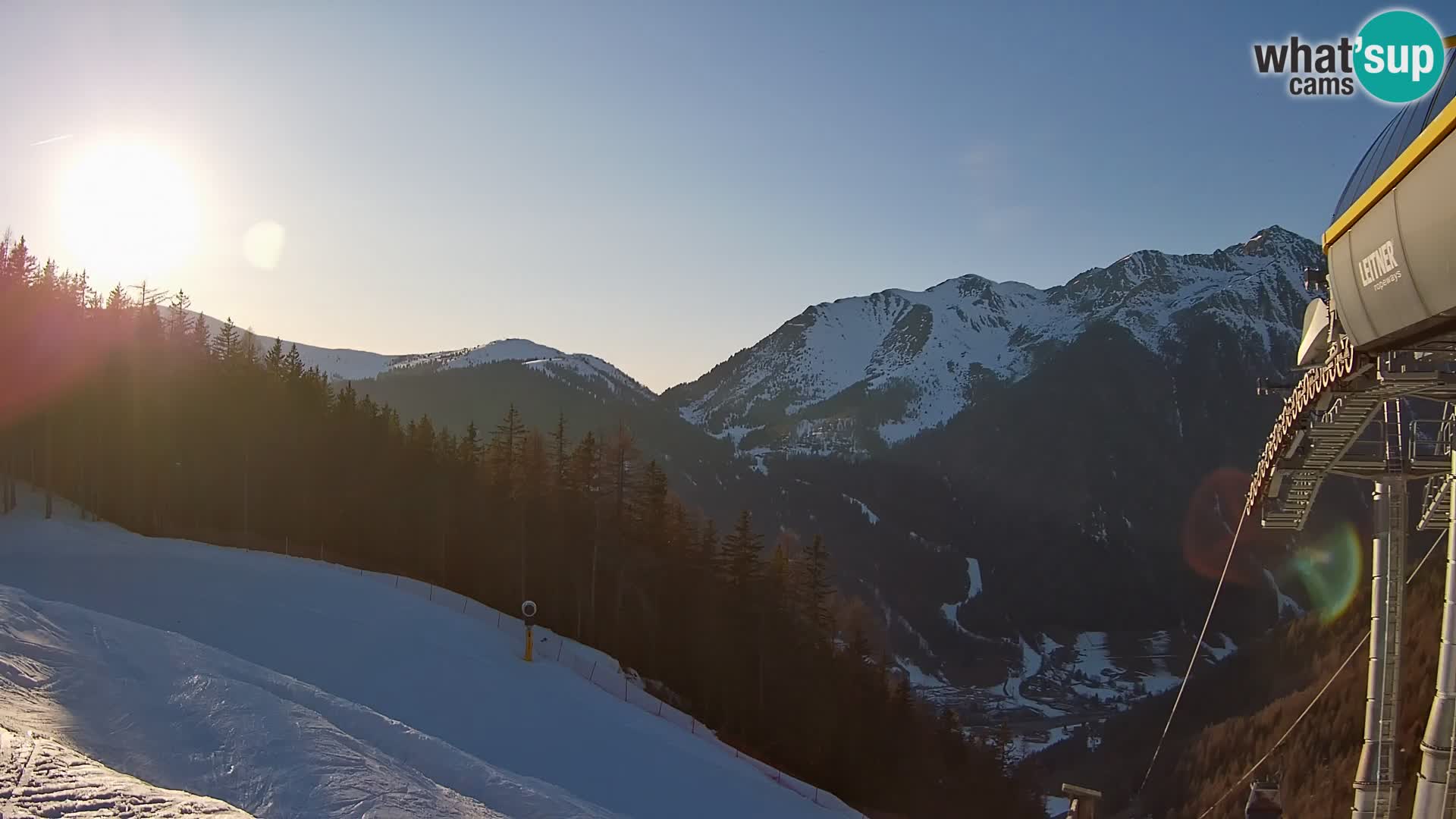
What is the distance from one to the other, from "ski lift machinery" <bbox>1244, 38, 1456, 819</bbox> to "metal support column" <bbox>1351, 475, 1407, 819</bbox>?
0.02 m

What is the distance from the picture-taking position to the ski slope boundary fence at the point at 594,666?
2394cm

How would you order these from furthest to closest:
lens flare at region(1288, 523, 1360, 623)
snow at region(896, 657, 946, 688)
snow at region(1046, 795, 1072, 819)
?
snow at region(896, 657, 946, 688)
lens flare at region(1288, 523, 1360, 623)
snow at region(1046, 795, 1072, 819)

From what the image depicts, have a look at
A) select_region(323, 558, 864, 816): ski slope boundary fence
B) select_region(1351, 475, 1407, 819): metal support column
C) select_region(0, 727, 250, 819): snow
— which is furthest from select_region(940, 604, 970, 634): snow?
select_region(0, 727, 250, 819): snow

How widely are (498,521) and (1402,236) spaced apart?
145 ft

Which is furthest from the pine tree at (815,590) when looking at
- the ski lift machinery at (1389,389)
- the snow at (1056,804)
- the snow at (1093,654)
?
the snow at (1093,654)

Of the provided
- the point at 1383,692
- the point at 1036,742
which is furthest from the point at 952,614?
the point at 1383,692

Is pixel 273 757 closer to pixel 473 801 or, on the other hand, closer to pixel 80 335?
pixel 473 801

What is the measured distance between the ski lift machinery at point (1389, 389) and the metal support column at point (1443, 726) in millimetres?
15

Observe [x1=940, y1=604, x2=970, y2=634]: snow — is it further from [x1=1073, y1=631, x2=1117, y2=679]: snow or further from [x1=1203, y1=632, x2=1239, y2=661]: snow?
[x1=1203, y1=632, x2=1239, y2=661]: snow

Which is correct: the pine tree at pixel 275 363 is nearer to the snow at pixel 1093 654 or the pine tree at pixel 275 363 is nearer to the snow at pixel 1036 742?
the snow at pixel 1036 742

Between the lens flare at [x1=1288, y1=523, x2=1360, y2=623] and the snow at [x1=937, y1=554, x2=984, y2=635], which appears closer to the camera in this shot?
the lens flare at [x1=1288, y1=523, x2=1360, y2=623]

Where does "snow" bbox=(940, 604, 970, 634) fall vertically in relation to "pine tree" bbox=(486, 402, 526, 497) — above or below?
below

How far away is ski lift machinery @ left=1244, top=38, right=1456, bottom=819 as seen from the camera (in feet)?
16.2

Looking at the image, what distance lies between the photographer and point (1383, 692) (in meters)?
10.8
